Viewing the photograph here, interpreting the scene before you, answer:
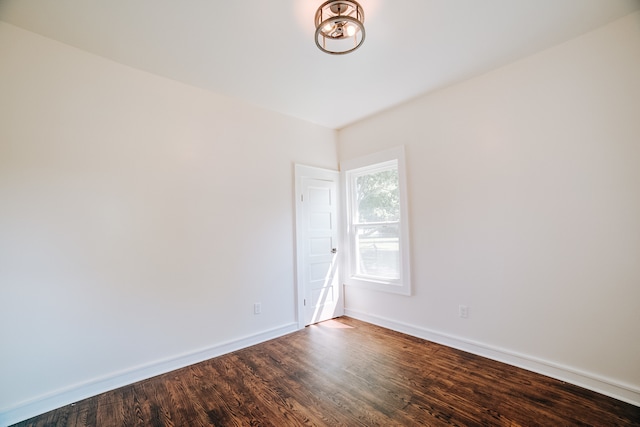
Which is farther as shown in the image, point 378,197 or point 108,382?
point 378,197

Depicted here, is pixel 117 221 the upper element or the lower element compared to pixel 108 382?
upper

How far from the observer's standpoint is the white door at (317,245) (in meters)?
3.57

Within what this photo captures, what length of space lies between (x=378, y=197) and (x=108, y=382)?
331cm

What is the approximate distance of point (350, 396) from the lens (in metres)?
2.07

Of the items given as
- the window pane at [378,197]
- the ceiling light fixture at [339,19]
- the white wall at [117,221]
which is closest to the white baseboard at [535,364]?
the window pane at [378,197]

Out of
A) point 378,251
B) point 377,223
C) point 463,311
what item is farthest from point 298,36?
point 463,311

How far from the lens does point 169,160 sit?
2.65 meters

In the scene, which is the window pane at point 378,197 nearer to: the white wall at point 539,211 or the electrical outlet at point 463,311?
the white wall at point 539,211

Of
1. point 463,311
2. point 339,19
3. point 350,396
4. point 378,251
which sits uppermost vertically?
point 339,19

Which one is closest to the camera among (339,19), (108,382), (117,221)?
(339,19)

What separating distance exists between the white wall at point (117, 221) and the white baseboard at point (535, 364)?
67.1 inches

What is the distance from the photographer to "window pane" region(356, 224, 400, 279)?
11.4 ft

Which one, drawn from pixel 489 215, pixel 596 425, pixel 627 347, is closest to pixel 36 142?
pixel 489 215

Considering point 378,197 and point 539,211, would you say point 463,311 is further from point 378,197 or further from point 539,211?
point 378,197
